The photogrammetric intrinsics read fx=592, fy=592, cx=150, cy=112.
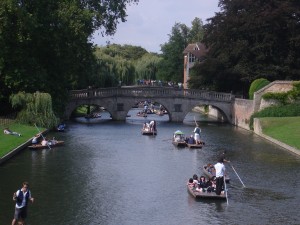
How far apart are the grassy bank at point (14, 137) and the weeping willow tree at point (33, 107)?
155cm

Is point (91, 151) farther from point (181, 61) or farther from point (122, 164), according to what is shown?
point (181, 61)

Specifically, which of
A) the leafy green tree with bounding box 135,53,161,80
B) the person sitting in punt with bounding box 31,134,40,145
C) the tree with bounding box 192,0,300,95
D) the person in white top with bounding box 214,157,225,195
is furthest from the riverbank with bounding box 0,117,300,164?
the leafy green tree with bounding box 135,53,161,80

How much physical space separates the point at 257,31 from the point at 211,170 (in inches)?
1417

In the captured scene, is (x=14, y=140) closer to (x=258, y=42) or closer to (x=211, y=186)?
(x=211, y=186)

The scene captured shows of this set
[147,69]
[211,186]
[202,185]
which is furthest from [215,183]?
[147,69]

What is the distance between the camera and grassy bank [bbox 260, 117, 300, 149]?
145ft

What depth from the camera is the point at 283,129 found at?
48750mm

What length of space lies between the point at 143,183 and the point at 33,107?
22.8 meters

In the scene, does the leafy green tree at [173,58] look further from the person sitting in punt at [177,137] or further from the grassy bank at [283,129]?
the person sitting in punt at [177,137]

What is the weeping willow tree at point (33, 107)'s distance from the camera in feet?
165

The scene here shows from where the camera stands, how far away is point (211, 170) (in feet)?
105

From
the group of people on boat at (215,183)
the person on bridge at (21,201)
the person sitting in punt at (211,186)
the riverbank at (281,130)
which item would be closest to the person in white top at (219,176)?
the group of people on boat at (215,183)

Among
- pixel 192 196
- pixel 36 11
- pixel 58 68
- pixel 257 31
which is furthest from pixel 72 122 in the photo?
pixel 192 196

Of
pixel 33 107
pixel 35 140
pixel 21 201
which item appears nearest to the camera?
pixel 21 201
